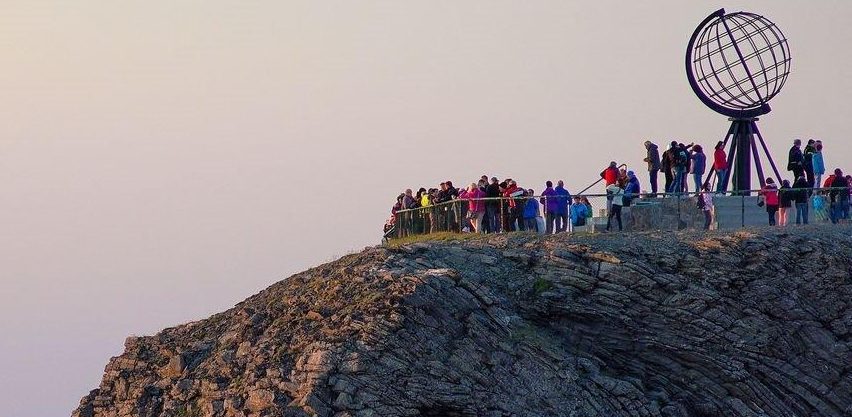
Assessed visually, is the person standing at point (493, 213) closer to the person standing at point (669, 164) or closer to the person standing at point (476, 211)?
the person standing at point (476, 211)

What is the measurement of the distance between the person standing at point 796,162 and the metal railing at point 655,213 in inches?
50.3

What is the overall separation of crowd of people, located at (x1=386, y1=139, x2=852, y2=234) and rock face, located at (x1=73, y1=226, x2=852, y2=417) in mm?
2431

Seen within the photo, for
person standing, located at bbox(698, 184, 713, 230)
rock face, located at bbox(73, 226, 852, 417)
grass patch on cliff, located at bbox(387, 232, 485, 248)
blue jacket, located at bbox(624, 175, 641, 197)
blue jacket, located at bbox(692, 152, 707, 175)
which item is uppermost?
blue jacket, located at bbox(692, 152, 707, 175)

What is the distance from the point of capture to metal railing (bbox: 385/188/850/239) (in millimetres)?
41094

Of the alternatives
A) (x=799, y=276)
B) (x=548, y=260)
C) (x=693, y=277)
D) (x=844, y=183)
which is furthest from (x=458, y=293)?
(x=844, y=183)

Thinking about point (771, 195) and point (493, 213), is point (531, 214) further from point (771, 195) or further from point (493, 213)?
point (771, 195)

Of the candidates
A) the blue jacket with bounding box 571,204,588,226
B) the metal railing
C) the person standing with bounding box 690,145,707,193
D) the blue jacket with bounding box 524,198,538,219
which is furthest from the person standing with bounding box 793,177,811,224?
the blue jacket with bounding box 524,198,538,219

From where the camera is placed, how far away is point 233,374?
34.2 m

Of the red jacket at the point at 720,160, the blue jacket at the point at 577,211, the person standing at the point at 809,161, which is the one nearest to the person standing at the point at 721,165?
the red jacket at the point at 720,160

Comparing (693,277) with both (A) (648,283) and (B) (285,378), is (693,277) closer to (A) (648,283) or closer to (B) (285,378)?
(A) (648,283)

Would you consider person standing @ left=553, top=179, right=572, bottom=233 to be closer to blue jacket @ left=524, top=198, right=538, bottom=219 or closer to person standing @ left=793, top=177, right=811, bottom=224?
blue jacket @ left=524, top=198, right=538, bottom=219

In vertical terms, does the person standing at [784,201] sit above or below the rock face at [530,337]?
above

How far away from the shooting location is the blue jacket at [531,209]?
136 ft

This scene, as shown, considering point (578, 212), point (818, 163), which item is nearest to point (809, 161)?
point (818, 163)
